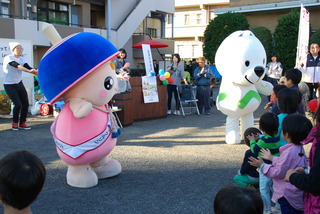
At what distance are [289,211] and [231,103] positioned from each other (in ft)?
12.2

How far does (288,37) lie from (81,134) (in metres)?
17.8

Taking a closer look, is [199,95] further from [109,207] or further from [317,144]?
[317,144]

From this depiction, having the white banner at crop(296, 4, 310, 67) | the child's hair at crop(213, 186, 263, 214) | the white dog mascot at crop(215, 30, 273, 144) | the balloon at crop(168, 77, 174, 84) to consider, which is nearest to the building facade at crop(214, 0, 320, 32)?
the white banner at crop(296, 4, 310, 67)

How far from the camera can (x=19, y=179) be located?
173 centimetres

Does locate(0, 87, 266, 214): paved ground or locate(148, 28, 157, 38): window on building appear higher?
locate(148, 28, 157, 38): window on building

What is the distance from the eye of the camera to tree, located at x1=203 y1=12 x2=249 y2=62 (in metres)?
21.8

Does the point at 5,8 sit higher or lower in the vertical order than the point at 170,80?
higher

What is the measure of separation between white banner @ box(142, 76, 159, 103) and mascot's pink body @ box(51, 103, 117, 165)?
5.07m

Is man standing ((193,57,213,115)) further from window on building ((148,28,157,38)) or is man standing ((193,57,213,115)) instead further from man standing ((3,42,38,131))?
window on building ((148,28,157,38))

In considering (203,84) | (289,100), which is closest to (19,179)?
(289,100)

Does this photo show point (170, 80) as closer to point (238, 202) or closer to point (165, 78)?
point (165, 78)

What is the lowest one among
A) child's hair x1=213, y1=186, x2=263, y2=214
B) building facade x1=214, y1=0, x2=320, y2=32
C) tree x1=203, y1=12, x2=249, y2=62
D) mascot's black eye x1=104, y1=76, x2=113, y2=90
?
child's hair x1=213, y1=186, x2=263, y2=214

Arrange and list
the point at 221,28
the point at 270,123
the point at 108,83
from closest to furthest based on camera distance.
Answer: the point at 270,123
the point at 108,83
the point at 221,28

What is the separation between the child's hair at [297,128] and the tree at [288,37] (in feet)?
58.8
